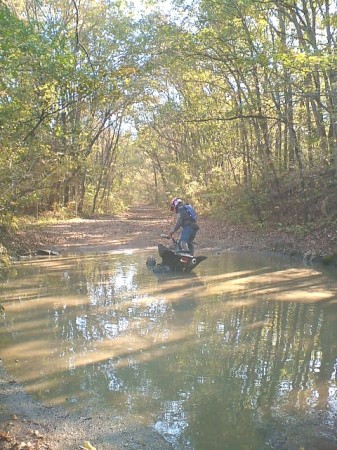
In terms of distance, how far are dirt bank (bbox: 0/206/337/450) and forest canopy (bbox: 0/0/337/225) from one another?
1.49m

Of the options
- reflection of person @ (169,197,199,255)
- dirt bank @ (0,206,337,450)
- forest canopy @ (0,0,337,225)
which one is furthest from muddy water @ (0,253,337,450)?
forest canopy @ (0,0,337,225)

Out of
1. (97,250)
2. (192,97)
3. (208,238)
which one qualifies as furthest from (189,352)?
(192,97)

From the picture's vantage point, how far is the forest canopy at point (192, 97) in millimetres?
8648

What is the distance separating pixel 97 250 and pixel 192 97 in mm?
12821

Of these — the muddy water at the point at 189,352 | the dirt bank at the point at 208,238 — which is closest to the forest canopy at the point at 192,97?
the dirt bank at the point at 208,238

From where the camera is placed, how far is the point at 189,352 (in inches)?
236

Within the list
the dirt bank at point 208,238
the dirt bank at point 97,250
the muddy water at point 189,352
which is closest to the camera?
the dirt bank at point 97,250

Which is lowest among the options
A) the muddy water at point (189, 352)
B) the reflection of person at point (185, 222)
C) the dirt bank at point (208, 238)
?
the muddy water at point (189, 352)

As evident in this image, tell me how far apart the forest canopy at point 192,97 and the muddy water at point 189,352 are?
249 centimetres

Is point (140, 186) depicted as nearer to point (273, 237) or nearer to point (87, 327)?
point (273, 237)

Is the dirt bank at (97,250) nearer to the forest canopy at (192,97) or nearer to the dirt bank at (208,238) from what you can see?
the dirt bank at (208,238)

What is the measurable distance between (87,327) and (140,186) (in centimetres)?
6414

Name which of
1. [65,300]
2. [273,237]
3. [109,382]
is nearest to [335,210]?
[273,237]

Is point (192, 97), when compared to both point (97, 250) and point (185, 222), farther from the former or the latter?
point (185, 222)
